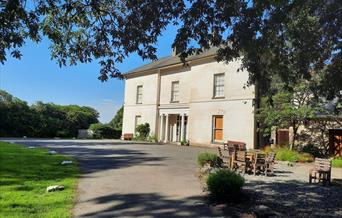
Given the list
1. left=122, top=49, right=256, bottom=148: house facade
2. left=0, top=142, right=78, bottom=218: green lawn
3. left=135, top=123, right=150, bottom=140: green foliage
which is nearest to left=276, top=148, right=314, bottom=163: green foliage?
left=122, top=49, right=256, bottom=148: house facade

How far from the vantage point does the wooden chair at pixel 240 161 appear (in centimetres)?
1523

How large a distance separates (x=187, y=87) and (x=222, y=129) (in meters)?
5.68

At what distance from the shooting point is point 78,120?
151 feet

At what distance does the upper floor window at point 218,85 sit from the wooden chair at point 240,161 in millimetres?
14376

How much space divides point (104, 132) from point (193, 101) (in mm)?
14588

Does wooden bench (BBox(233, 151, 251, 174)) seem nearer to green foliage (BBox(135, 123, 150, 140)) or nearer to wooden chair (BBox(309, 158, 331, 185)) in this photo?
wooden chair (BBox(309, 158, 331, 185))

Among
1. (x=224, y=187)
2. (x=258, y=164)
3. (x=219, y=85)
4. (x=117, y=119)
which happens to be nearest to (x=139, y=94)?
(x=117, y=119)

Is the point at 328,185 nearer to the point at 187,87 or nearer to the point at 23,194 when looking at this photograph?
the point at 23,194

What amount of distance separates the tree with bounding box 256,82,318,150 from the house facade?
199 cm

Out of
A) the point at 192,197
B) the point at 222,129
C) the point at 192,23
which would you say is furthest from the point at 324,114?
the point at 192,23

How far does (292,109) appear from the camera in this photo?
73.0 feet

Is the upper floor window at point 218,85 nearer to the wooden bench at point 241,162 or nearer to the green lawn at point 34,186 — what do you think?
the wooden bench at point 241,162

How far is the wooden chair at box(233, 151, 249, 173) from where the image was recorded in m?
15.2

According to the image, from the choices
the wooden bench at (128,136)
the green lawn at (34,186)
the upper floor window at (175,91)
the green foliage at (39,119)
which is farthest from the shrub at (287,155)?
the green foliage at (39,119)
